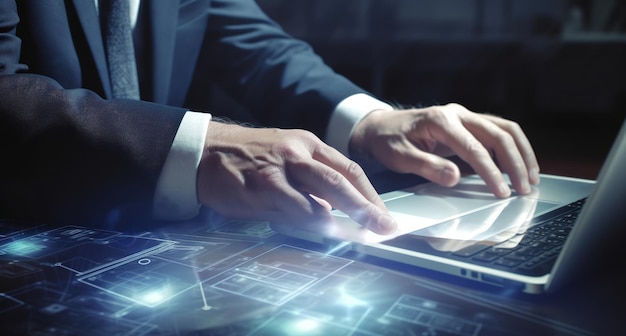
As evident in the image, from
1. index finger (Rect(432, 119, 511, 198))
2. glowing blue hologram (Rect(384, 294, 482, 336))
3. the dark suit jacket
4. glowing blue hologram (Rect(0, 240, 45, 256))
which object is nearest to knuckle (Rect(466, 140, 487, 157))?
index finger (Rect(432, 119, 511, 198))

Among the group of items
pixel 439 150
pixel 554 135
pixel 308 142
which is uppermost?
pixel 308 142

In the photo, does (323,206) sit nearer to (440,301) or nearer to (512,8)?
(440,301)

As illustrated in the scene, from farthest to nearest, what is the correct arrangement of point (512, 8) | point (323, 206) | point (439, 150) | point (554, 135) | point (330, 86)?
point (512, 8)
point (554, 135)
point (330, 86)
point (439, 150)
point (323, 206)

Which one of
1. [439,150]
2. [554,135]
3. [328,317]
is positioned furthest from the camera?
[554,135]

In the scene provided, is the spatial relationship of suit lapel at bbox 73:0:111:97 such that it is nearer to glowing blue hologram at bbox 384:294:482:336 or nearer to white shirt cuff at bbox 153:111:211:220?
white shirt cuff at bbox 153:111:211:220

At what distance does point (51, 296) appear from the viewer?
0.44 m

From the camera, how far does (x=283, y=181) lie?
61 centimetres

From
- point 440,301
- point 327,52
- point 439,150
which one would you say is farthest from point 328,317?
point 327,52

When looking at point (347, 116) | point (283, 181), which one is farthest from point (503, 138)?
point (283, 181)

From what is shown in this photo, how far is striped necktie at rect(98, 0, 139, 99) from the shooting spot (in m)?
0.95

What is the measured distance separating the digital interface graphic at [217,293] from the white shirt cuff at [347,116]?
500 mm

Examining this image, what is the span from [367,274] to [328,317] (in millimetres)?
94

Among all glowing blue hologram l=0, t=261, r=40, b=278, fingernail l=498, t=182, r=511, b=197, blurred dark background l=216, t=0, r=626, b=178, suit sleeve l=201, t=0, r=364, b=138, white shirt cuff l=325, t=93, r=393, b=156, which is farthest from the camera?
blurred dark background l=216, t=0, r=626, b=178

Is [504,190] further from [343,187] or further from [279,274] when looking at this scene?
[279,274]
